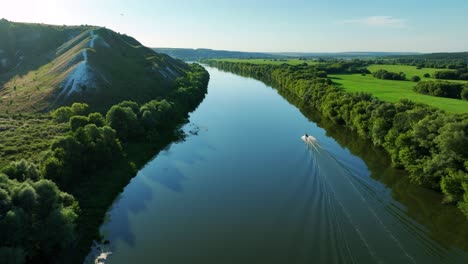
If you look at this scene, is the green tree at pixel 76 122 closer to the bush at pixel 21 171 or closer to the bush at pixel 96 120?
the bush at pixel 96 120

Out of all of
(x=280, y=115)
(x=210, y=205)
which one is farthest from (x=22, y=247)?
(x=280, y=115)

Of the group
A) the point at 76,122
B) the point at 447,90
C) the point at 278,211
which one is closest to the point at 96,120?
the point at 76,122

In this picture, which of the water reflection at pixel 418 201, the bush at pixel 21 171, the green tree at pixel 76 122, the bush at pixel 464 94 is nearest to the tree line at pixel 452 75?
the bush at pixel 464 94

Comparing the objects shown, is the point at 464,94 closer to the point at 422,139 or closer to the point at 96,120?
the point at 422,139

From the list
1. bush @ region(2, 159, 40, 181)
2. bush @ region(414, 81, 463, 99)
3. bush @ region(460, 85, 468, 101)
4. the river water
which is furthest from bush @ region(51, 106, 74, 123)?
Answer: bush @ region(460, 85, 468, 101)

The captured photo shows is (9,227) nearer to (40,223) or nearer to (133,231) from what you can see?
(40,223)
